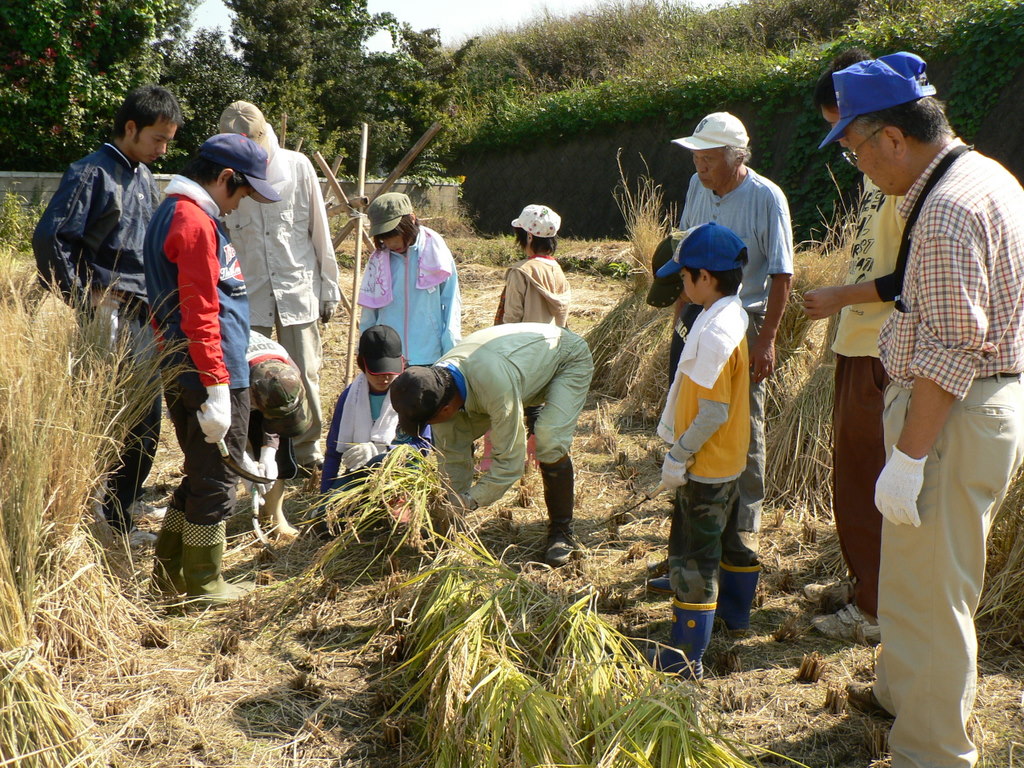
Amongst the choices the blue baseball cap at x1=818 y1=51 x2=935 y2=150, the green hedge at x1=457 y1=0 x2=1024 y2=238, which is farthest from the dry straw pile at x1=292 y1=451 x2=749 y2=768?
the green hedge at x1=457 y1=0 x2=1024 y2=238

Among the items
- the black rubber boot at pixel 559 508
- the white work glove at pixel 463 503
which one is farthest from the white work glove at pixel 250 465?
the black rubber boot at pixel 559 508

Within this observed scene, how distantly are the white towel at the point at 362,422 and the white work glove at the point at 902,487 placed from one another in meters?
2.55

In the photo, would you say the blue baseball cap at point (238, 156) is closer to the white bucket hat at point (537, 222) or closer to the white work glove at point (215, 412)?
the white work glove at point (215, 412)

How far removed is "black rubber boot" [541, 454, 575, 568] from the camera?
4.25 meters

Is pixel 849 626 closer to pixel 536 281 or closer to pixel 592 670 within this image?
pixel 592 670

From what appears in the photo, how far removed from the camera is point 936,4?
12.9 m

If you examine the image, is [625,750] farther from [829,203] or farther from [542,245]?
[829,203]

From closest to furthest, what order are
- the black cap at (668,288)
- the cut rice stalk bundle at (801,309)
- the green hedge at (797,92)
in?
the black cap at (668,288)
the cut rice stalk bundle at (801,309)
the green hedge at (797,92)

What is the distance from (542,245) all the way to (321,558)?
2.74 meters

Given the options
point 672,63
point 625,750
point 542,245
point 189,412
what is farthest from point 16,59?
point 625,750

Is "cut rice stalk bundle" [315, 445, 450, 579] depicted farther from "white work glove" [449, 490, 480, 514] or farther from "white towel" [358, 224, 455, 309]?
"white towel" [358, 224, 455, 309]

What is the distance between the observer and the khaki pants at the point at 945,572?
2.43 m

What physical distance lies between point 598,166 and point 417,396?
14293mm

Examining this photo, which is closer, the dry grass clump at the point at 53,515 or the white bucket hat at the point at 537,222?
the dry grass clump at the point at 53,515
